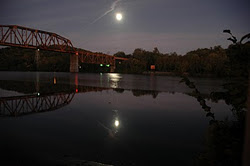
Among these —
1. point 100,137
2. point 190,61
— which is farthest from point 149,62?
point 100,137

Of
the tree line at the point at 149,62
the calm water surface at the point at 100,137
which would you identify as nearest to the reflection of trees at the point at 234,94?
the calm water surface at the point at 100,137

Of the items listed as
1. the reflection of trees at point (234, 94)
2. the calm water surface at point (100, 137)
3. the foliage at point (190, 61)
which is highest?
the foliage at point (190, 61)

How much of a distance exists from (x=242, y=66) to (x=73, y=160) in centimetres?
420

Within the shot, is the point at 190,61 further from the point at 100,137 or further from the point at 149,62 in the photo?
the point at 100,137

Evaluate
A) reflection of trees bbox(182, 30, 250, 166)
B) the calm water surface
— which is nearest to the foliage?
the calm water surface

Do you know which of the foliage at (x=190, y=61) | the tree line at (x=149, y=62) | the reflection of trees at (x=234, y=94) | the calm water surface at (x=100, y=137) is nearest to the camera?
the reflection of trees at (x=234, y=94)

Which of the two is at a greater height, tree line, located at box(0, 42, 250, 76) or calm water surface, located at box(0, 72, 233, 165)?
tree line, located at box(0, 42, 250, 76)

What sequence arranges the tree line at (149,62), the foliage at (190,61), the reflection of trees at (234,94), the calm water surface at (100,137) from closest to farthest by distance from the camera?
the reflection of trees at (234,94) → the calm water surface at (100,137) → the foliage at (190,61) → the tree line at (149,62)

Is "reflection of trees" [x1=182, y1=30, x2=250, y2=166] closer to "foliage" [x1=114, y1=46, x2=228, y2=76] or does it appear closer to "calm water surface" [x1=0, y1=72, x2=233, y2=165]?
"calm water surface" [x1=0, y1=72, x2=233, y2=165]

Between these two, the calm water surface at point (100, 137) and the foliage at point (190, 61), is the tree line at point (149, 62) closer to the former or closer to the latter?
the foliage at point (190, 61)

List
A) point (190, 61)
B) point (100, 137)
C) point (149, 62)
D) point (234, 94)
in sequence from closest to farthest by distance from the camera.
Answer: point (234, 94)
point (100, 137)
point (190, 61)
point (149, 62)

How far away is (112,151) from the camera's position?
533 centimetres

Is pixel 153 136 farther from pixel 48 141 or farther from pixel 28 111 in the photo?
pixel 28 111

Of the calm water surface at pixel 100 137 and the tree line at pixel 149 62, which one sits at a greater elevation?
the tree line at pixel 149 62
